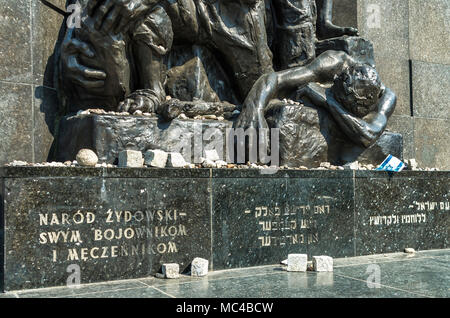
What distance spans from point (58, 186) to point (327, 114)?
2.96m

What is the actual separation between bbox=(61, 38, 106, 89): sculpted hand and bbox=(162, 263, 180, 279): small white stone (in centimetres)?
232

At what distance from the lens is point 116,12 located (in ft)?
16.0

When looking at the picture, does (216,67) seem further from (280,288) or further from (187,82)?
(280,288)

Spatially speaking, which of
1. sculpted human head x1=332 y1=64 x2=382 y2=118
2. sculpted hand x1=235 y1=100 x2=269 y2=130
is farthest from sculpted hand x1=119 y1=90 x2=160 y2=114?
sculpted human head x1=332 y1=64 x2=382 y2=118

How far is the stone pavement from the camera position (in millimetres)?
3205

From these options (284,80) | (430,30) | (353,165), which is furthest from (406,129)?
(284,80)

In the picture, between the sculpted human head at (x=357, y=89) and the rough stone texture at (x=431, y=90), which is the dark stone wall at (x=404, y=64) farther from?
the sculpted human head at (x=357, y=89)

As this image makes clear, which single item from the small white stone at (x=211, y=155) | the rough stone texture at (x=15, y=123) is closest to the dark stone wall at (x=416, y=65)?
the small white stone at (x=211, y=155)

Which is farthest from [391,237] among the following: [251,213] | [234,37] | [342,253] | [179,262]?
[234,37]

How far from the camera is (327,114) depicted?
5359mm

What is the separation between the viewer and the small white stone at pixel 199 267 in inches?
149

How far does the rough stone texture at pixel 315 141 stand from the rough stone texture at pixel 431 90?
2.36 m

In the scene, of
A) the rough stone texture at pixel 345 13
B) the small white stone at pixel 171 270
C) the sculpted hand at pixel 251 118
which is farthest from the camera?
the rough stone texture at pixel 345 13

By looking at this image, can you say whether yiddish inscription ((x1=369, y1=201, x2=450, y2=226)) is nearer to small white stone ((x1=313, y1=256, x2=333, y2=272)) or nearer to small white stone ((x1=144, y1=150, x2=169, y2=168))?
small white stone ((x1=313, y1=256, x2=333, y2=272))
